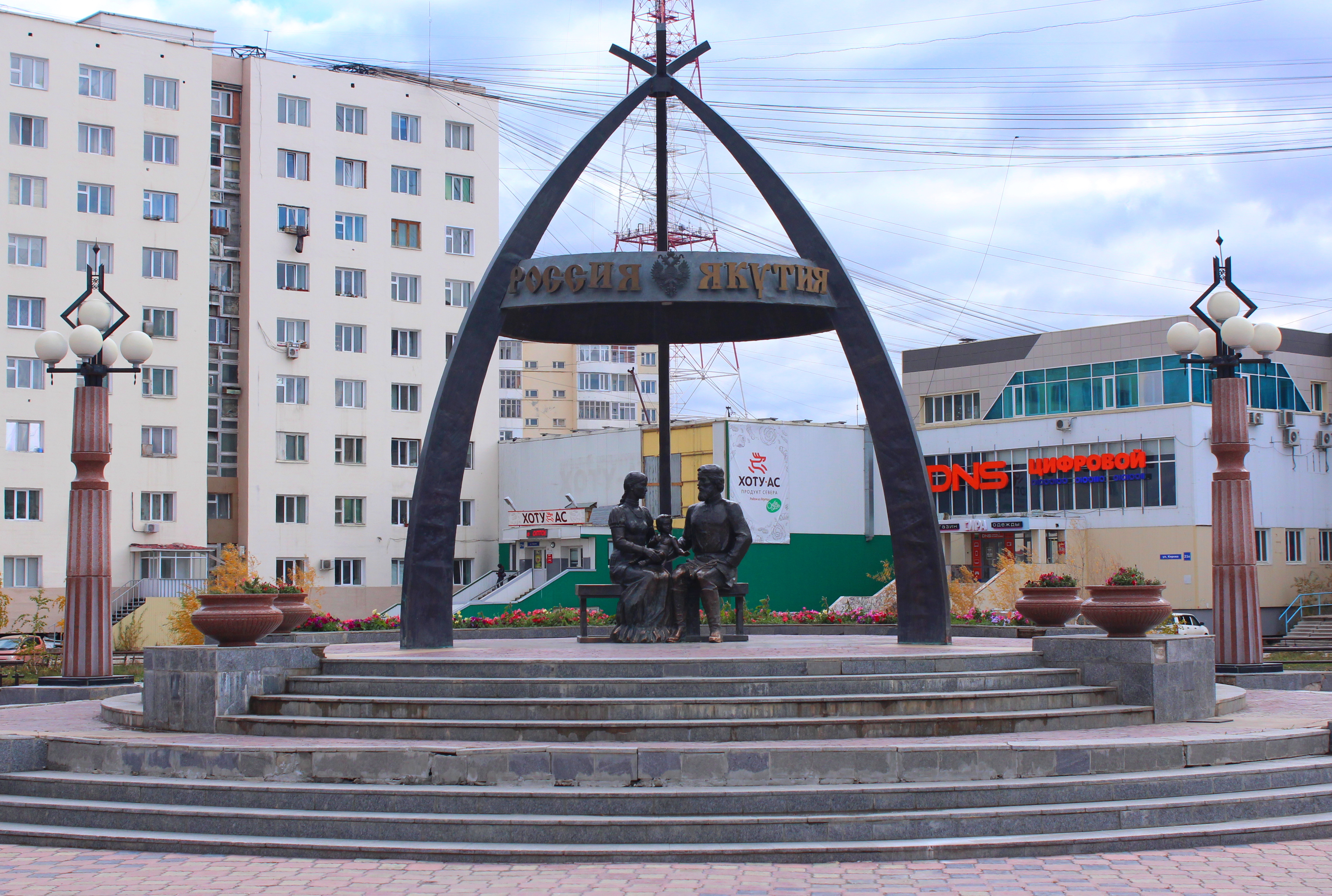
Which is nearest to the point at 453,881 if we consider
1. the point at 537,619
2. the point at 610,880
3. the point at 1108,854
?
the point at 610,880

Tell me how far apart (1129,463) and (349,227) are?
103 feet

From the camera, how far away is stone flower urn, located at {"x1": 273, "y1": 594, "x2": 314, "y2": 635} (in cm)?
1822

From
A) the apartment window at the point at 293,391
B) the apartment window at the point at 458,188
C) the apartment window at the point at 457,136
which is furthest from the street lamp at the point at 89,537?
the apartment window at the point at 457,136

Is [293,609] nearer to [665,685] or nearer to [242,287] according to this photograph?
[665,685]

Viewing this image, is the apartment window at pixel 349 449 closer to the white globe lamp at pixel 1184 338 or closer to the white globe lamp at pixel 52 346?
the white globe lamp at pixel 52 346

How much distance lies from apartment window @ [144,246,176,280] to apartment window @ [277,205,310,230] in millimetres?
4395

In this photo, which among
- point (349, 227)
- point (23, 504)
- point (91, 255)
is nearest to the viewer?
point (23, 504)

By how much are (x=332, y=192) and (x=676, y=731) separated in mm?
46937

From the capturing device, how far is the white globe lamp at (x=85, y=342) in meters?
19.6

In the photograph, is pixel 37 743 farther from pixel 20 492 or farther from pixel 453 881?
pixel 20 492

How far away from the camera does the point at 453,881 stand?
9.08 metres

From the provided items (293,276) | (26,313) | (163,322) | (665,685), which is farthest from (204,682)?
(293,276)

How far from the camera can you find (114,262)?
49469 millimetres

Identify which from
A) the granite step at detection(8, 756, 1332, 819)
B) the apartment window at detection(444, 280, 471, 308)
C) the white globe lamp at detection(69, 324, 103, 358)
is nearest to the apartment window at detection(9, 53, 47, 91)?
the apartment window at detection(444, 280, 471, 308)
